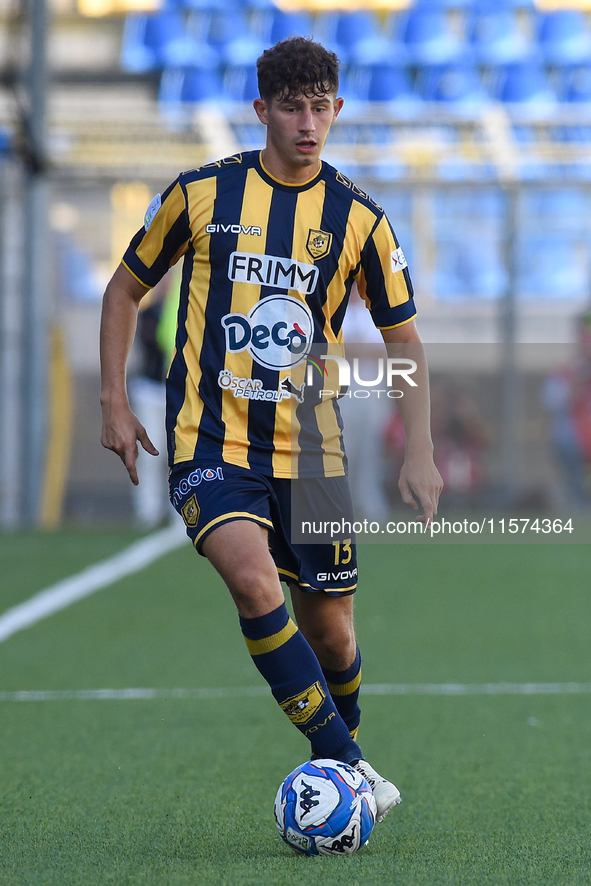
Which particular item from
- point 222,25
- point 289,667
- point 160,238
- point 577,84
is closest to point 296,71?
point 160,238

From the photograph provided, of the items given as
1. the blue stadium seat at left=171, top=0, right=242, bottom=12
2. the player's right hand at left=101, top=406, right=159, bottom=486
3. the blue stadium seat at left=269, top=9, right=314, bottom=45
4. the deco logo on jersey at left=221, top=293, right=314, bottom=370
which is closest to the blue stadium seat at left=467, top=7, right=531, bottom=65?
the blue stadium seat at left=269, top=9, right=314, bottom=45

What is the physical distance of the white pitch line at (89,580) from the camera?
6074mm

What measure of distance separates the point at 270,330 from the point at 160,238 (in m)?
0.35

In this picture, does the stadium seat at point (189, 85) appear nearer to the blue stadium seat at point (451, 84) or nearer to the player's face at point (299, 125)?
the blue stadium seat at point (451, 84)

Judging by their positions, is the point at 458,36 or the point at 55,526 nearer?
the point at 55,526

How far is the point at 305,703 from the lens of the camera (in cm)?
263

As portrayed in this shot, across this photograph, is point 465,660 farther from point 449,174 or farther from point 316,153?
point 449,174

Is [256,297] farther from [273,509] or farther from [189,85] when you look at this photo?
[189,85]

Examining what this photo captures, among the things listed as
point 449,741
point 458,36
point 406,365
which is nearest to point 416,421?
point 406,365

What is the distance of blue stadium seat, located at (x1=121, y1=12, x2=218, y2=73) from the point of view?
64.5ft

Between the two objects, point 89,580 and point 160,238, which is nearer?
point 160,238

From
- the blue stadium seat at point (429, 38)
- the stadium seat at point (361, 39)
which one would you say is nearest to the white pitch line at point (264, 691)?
the blue stadium seat at point (429, 38)

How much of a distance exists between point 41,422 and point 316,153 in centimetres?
799

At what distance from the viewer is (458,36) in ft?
65.3
